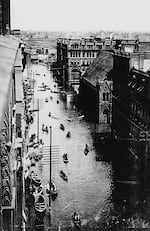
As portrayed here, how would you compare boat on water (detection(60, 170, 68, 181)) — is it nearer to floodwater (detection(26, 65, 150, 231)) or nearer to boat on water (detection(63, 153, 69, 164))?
floodwater (detection(26, 65, 150, 231))

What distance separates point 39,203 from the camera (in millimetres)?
25125

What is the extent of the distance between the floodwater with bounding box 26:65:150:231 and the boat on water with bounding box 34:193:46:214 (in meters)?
0.72

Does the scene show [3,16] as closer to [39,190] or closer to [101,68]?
[39,190]

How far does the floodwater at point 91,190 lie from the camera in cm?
2417

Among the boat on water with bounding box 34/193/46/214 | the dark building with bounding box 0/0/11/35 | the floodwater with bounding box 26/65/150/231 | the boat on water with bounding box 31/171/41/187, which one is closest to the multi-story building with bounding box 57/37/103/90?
the floodwater with bounding box 26/65/150/231

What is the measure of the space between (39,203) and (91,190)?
5.22 meters

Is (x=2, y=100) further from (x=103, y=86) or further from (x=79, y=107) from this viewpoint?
(x=79, y=107)

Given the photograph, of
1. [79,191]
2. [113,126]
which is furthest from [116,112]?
[79,191]

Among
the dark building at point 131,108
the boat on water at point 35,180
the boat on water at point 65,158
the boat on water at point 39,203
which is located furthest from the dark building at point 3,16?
the boat on water at point 65,158

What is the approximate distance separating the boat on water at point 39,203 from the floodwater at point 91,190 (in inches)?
28.3

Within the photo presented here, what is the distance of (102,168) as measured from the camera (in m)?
34.4

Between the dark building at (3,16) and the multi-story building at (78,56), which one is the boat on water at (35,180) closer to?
the dark building at (3,16)

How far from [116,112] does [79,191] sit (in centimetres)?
1914

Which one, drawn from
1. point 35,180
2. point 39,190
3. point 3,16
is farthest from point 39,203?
point 3,16
